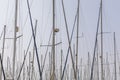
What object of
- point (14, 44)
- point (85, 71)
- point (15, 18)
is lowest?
point (85, 71)

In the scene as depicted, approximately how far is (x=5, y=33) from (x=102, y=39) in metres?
8.32

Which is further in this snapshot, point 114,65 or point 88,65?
point 88,65

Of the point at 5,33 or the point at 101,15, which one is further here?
the point at 101,15

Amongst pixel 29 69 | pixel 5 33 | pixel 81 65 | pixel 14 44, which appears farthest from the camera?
pixel 81 65

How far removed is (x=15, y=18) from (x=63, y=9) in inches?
162

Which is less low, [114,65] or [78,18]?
[78,18]

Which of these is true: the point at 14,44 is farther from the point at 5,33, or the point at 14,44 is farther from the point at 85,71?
the point at 85,71

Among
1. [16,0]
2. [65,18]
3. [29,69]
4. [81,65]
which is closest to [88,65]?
[81,65]

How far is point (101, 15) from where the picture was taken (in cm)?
2844

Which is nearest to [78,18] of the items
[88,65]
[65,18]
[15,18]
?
[65,18]

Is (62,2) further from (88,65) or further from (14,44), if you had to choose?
(88,65)

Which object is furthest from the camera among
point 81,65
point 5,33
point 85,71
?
point 85,71

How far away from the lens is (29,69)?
119 ft

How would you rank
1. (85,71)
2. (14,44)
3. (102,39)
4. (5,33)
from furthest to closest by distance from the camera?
(85,71)
(102,39)
(5,33)
(14,44)
